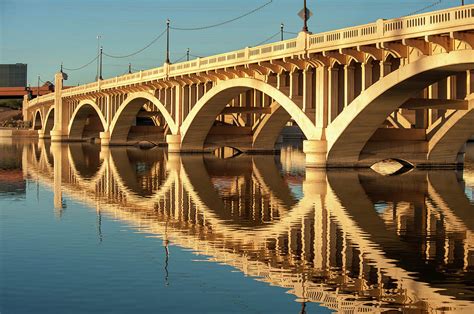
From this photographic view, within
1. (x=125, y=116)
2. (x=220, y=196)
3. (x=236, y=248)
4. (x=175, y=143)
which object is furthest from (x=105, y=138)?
(x=236, y=248)

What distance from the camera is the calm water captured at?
15.3m

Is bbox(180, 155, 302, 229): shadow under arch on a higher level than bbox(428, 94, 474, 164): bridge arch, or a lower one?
lower

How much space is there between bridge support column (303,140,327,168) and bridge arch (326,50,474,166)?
1.17 ft

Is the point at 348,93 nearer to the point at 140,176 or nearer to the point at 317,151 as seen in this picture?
the point at 317,151

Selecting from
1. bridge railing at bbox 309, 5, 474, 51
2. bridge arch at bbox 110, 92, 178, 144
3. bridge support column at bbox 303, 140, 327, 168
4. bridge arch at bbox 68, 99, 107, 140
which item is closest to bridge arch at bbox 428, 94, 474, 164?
bridge support column at bbox 303, 140, 327, 168

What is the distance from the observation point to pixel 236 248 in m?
21.3

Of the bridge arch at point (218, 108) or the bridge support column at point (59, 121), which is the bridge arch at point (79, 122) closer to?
the bridge support column at point (59, 121)

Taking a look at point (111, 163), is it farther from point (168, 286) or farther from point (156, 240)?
point (168, 286)

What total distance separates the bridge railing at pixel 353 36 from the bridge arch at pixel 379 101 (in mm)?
1411

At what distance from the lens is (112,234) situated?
77.9 ft

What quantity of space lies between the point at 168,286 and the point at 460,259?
7.38m

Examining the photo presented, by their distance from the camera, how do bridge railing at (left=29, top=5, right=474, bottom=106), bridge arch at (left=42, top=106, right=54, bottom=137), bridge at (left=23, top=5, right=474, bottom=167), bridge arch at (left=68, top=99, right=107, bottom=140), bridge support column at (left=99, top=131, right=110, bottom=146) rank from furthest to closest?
bridge arch at (left=42, top=106, right=54, bottom=137) → bridge arch at (left=68, top=99, right=107, bottom=140) → bridge support column at (left=99, top=131, right=110, bottom=146) → bridge at (left=23, top=5, right=474, bottom=167) → bridge railing at (left=29, top=5, right=474, bottom=106)

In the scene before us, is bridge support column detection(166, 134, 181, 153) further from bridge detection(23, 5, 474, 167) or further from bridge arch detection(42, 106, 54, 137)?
bridge arch detection(42, 106, 54, 137)

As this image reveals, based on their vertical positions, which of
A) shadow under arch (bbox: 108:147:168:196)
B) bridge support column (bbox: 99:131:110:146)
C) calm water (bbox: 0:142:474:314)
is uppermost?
bridge support column (bbox: 99:131:110:146)
